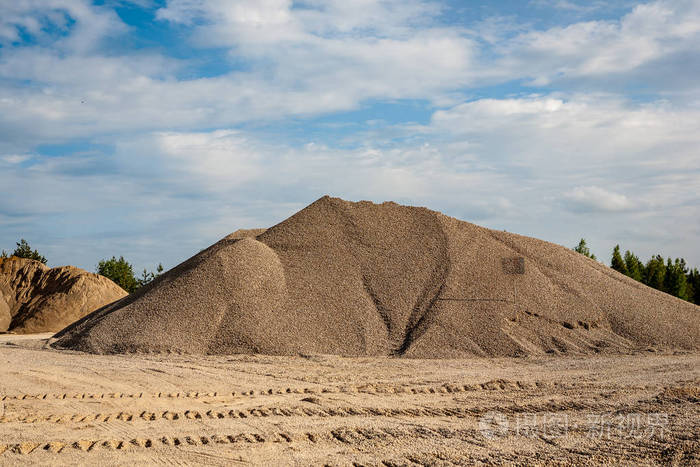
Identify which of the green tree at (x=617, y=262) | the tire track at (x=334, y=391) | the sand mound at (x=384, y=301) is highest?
the green tree at (x=617, y=262)

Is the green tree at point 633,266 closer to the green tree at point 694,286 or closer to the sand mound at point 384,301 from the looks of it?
the green tree at point 694,286

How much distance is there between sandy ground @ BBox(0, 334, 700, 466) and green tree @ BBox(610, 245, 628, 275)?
93.3ft

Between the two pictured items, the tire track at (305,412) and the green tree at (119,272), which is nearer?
the tire track at (305,412)

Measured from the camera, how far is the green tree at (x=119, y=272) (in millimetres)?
42281

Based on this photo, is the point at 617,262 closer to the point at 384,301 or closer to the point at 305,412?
the point at 384,301

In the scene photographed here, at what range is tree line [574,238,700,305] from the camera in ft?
122

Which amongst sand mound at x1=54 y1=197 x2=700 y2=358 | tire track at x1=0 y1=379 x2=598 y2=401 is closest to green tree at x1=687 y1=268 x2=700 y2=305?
sand mound at x1=54 y1=197 x2=700 y2=358

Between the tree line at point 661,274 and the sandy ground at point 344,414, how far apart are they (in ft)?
87.8

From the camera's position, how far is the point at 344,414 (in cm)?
825

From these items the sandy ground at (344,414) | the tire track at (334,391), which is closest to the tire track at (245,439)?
the sandy ground at (344,414)

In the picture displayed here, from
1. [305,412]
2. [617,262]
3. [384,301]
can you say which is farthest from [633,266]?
[305,412]

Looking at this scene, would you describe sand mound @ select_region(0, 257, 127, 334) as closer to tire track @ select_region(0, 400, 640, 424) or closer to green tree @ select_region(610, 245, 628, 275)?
tire track @ select_region(0, 400, 640, 424)

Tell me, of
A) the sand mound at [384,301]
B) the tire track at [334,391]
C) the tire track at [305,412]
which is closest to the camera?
the tire track at [305,412]

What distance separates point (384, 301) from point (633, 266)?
29.6m
